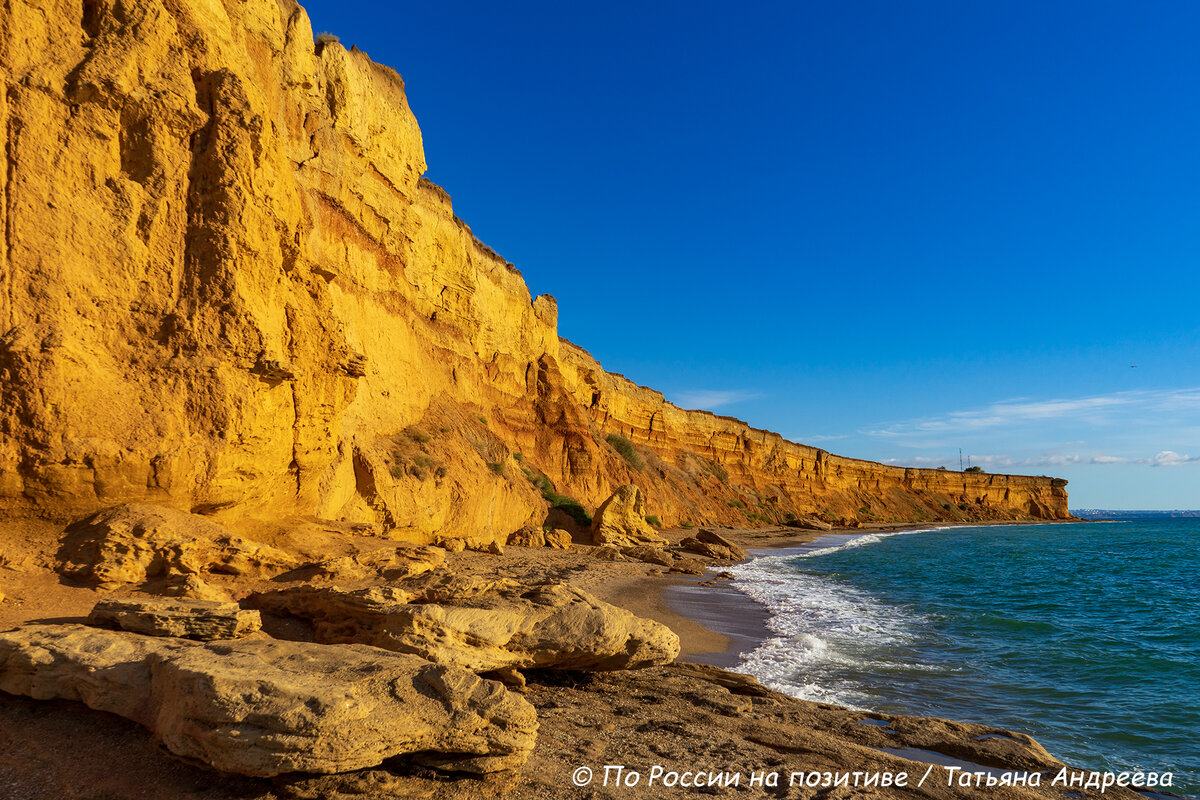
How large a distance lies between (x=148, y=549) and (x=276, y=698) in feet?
14.1

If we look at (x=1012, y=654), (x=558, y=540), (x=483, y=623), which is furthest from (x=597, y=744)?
(x=558, y=540)

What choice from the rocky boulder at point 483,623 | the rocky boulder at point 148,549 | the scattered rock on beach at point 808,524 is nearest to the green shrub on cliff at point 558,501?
the rocky boulder at point 148,549

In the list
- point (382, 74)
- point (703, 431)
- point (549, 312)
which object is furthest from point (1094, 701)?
point (703, 431)

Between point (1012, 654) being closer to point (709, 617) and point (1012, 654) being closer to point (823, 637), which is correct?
point (823, 637)

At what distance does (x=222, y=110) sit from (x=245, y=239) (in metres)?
1.74

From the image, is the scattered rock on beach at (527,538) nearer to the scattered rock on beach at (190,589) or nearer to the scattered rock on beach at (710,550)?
the scattered rock on beach at (710,550)

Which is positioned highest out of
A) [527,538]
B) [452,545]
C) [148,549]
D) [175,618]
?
[148,549]

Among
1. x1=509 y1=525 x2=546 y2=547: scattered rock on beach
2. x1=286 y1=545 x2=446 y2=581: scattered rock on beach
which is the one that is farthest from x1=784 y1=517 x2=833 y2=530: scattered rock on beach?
x1=286 y1=545 x2=446 y2=581: scattered rock on beach

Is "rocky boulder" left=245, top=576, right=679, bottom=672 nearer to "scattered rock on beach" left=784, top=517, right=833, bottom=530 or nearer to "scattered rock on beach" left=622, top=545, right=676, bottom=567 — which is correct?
"scattered rock on beach" left=622, top=545, right=676, bottom=567

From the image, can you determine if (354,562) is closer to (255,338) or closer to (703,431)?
(255,338)

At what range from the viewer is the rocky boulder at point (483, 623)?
5770 mm

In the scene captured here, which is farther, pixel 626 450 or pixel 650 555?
pixel 626 450

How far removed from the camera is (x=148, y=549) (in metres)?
6.60

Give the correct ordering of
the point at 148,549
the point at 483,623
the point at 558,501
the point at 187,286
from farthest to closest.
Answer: the point at 558,501, the point at 187,286, the point at 148,549, the point at 483,623
